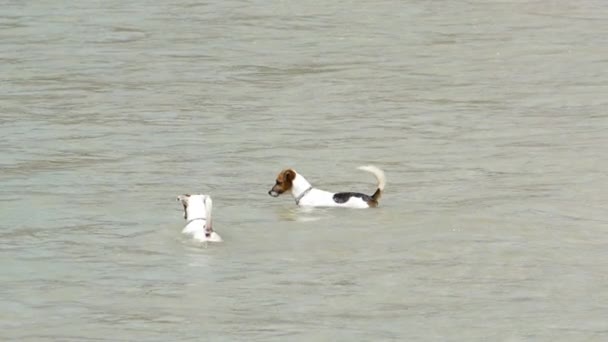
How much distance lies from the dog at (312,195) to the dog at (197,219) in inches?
41.2

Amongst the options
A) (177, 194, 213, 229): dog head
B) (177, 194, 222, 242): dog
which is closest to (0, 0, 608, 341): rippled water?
(177, 194, 222, 242): dog

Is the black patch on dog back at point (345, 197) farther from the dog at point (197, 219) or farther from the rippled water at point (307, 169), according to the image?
the dog at point (197, 219)

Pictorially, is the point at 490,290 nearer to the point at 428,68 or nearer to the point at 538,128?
the point at 538,128

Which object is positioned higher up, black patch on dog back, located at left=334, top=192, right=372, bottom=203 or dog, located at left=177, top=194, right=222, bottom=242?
black patch on dog back, located at left=334, top=192, right=372, bottom=203

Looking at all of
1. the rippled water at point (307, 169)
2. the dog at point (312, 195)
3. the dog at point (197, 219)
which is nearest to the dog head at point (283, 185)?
the dog at point (312, 195)

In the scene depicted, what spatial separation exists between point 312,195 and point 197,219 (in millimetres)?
1328

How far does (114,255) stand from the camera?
40.6ft

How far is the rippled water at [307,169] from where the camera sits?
11.0m

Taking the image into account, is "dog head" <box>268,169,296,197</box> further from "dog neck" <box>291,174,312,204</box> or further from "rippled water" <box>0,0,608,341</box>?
"rippled water" <box>0,0,608,341</box>

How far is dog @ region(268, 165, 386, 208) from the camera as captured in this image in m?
13.7

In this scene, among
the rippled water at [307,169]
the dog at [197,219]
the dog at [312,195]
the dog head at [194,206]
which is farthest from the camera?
the dog at [312,195]

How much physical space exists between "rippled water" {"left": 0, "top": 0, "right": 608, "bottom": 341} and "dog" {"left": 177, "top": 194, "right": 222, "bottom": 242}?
101 millimetres

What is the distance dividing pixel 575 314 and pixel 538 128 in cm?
644

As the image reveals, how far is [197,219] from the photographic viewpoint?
12758 mm
